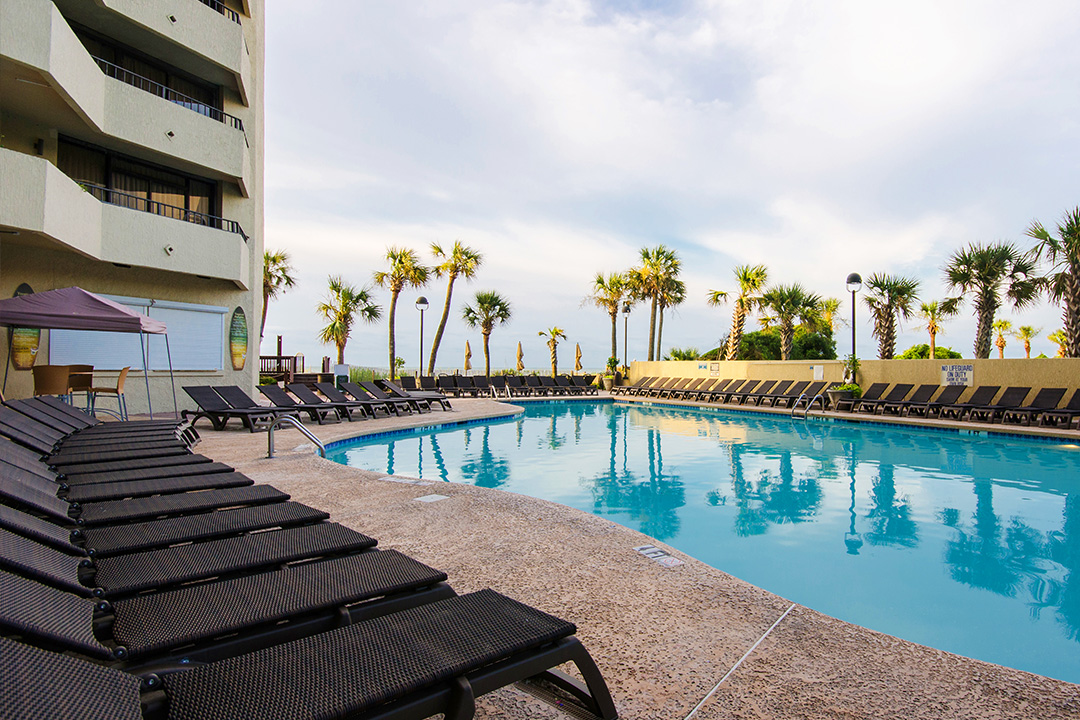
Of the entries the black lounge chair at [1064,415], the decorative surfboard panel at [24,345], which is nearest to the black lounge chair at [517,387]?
the decorative surfboard panel at [24,345]

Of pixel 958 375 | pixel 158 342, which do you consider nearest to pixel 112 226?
pixel 158 342

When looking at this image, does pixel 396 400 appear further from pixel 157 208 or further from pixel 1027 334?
pixel 1027 334

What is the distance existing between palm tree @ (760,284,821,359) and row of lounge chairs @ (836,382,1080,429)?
28.2 feet

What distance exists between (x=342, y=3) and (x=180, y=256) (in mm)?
7285

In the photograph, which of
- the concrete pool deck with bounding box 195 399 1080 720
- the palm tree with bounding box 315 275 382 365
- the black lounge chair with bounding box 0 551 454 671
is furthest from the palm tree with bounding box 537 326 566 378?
the black lounge chair with bounding box 0 551 454 671

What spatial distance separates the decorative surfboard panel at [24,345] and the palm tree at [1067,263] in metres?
25.4

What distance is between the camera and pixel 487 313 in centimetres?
3122

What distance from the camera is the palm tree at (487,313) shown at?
1224 inches

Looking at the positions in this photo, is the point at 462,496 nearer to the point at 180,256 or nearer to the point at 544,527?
the point at 544,527

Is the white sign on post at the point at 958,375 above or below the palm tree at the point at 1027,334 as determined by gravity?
below

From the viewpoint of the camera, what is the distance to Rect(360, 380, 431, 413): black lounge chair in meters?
14.6

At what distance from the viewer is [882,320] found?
23.0 meters

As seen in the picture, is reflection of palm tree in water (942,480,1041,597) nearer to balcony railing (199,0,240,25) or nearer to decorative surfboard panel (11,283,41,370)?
decorative surfboard panel (11,283,41,370)

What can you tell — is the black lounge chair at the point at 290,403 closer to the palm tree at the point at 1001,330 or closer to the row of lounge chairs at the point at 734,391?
the row of lounge chairs at the point at 734,391
